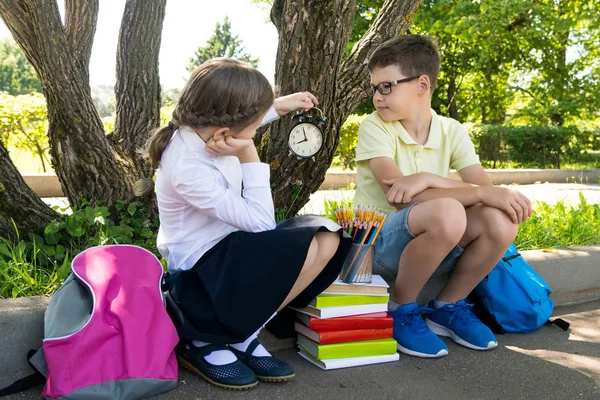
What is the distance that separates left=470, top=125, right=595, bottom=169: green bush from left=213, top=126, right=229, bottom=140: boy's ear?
13609mm

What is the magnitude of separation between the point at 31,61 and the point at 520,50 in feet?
58.4

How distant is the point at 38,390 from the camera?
228 centimetres

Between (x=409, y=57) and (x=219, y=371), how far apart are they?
6.08 feet

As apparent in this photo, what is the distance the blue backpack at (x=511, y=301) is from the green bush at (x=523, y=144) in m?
12.5

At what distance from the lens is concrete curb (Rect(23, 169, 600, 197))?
28.2ft

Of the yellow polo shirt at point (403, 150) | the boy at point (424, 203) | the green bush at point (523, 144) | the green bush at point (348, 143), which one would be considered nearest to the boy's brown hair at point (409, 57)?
the boy at point (424, 203)

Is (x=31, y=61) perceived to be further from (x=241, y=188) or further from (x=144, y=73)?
(x=241, y=188)

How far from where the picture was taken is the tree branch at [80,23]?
4531mm

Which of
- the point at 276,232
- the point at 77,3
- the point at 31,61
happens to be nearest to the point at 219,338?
the point at 276,232

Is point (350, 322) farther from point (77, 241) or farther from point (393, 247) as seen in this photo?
point (77, 241)

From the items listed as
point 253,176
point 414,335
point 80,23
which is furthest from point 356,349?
point 80,23

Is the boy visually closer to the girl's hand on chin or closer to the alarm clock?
the alarm clock

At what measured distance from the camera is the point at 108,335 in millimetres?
2121

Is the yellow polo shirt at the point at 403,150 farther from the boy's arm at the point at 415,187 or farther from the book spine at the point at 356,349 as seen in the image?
the book spine at the point at 356,349
